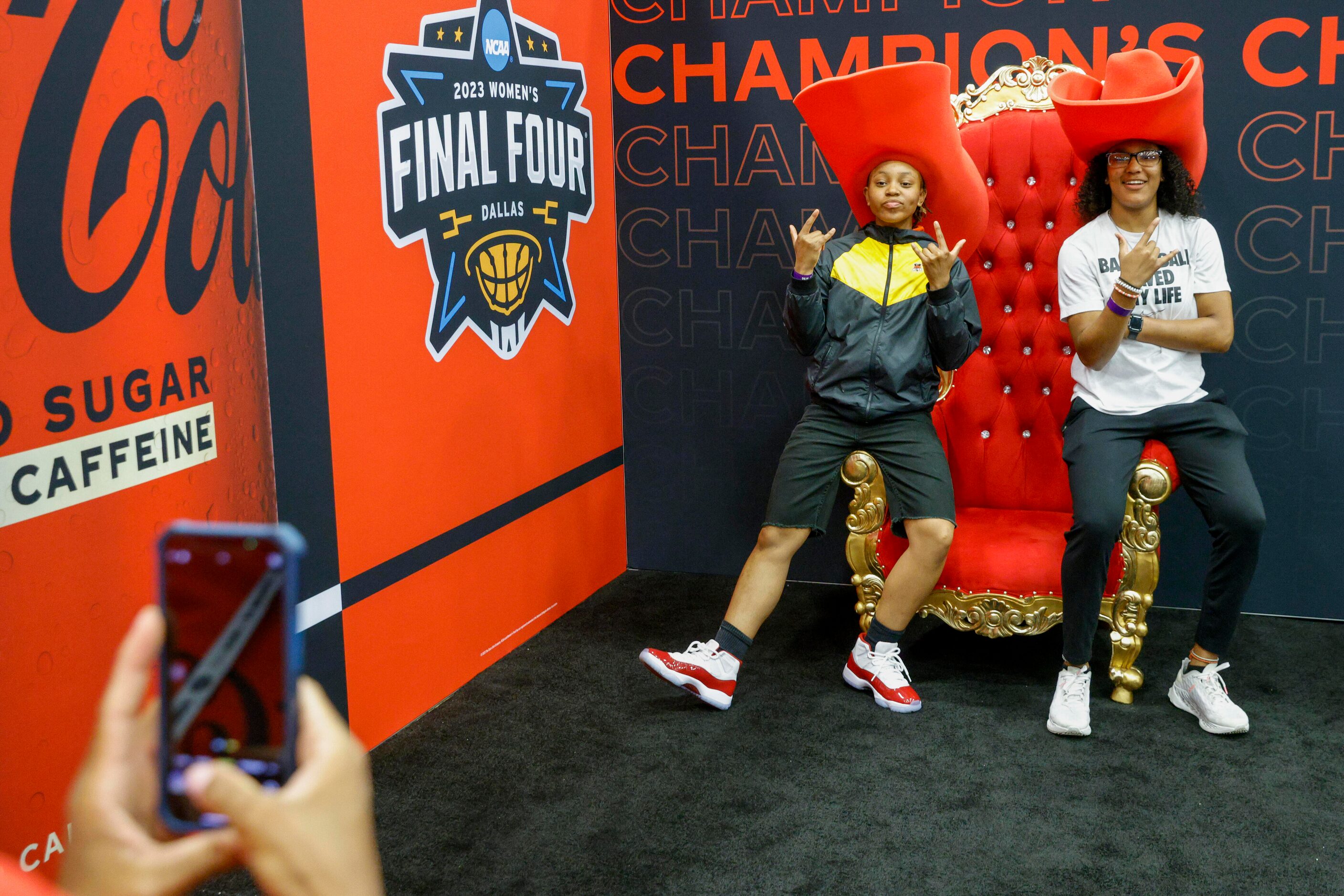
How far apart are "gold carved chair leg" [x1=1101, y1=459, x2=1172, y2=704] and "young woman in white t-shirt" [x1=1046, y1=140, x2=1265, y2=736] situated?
0.20ft

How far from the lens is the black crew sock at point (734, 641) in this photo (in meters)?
3.18

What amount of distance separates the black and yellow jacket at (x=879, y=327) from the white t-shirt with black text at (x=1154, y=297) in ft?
1.00

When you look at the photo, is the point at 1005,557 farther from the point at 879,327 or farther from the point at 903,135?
the point at 903,135

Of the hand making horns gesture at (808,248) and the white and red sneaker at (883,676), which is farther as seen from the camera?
the white and red sneaker at (883,676)

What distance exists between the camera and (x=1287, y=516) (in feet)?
12.1

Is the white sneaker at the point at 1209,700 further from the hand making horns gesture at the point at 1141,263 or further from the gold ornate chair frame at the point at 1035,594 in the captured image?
the hand making horns gesture at the point at 1141,263

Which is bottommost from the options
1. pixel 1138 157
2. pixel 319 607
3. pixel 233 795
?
pixel 319 607

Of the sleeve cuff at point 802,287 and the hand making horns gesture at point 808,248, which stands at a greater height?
the hand making horns gesture at point 808,248

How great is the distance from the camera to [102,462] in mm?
2094

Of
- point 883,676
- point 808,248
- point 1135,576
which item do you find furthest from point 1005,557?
point 808,248

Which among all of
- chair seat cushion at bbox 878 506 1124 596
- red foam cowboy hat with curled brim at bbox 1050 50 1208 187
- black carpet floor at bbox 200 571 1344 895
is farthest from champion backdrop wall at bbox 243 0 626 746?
red foam cowboy hat with curled brim at bbox 1050 50 1208 187

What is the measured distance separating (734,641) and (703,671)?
0.41 ft

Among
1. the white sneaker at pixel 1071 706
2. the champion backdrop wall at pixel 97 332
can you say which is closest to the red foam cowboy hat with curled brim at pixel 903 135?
the white sneaker at pixel 1071 706

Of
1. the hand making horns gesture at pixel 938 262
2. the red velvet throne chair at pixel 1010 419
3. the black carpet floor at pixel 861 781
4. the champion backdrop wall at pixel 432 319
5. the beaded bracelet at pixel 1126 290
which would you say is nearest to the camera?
the black carpet floor at pixel 861 781
